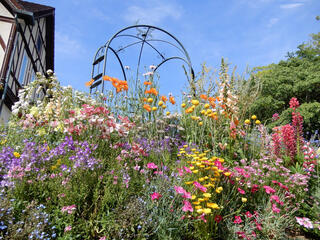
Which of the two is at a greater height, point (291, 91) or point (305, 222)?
point (291, 91)

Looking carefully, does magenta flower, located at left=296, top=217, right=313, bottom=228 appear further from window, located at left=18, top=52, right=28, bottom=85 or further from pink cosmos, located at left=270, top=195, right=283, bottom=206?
window, located at left=18, top=52, right=28, bottom=85

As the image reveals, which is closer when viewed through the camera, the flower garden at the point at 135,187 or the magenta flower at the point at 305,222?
the flower garden at the point at 135,187

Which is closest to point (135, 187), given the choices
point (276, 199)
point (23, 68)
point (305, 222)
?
point (276, 199)

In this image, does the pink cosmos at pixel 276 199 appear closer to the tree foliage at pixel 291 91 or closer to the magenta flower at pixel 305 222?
the magenta flower at pixel 305 222

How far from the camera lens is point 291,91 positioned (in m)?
16.0

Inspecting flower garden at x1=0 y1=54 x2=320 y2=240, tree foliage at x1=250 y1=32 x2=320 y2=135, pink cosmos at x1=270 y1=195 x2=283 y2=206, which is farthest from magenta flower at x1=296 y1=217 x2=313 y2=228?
tree foliage at x1=250 y1=32 x2=320 y2=135

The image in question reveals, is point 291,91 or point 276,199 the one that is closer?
point 276,199

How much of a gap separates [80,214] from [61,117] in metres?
1.74

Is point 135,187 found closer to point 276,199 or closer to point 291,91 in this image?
point 276,199

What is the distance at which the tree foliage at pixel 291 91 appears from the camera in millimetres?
14781

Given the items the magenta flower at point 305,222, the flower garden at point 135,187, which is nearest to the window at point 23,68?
the flower garden at point 135,187

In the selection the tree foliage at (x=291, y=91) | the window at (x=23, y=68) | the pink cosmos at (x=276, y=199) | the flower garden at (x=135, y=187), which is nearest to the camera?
the flower garden at (x=135, y=187)

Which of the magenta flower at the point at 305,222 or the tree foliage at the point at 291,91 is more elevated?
the tree foliage at the point at 291,91

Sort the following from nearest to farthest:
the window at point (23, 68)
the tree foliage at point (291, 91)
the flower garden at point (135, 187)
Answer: the flower garden at point (135, 187) → the window at point (23, 68) → the tree foliage at point (291, 91)
